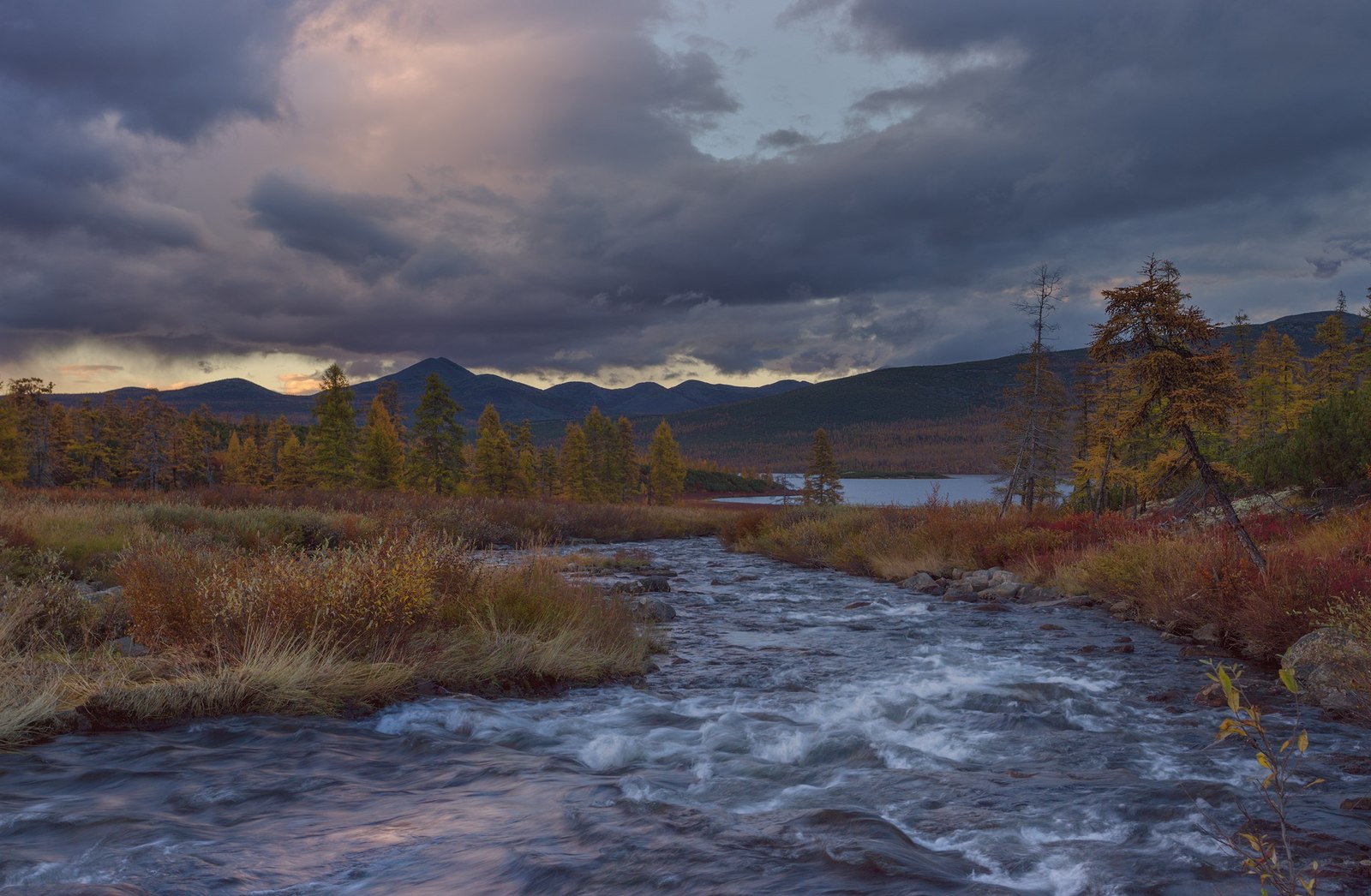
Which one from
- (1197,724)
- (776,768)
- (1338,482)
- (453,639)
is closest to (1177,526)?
(1338,482)

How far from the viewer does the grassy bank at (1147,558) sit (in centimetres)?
947

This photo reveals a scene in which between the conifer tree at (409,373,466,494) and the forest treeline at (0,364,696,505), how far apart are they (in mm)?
73

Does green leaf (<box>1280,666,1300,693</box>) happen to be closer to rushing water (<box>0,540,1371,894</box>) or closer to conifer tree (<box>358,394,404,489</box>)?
rushing water (<box>0,540,1371,894</box>)

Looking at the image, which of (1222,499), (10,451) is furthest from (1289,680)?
(10,451)

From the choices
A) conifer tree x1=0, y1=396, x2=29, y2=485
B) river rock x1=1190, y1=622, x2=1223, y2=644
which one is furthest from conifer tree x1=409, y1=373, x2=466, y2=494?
river rock x1=1190, y1=622, x2=1223, y2=644

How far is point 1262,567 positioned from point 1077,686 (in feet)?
12.6

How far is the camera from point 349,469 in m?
47.7

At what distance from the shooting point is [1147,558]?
13.2 metres

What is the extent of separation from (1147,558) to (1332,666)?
18.5 ft

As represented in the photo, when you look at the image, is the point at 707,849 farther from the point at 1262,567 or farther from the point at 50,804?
the point at 1262,567

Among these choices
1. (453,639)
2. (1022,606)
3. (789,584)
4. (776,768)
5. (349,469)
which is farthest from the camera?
(349,469)

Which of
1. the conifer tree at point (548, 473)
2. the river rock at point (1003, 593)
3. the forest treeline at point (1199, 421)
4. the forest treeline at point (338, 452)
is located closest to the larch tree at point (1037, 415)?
the forest treeline at point (1199, 421)

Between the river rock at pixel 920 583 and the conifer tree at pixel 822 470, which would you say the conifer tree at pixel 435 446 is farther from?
the river rock at pixel 920 583

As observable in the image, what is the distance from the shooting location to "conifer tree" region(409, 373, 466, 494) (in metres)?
49.7
